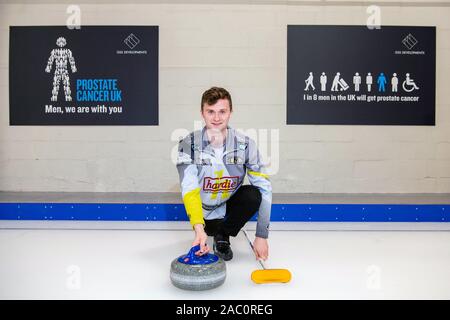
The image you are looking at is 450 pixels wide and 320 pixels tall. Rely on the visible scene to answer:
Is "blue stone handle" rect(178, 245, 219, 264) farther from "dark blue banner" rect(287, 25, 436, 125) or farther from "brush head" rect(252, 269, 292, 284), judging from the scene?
"dark blue banner" rect(287, 25, 436, 125)

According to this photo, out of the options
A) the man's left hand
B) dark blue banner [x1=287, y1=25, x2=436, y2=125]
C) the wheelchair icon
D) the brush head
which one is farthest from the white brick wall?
the brush head

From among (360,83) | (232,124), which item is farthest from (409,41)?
(232,124)

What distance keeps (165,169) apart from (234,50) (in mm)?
1319

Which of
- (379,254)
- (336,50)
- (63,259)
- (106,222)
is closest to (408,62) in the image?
→ (336,50)

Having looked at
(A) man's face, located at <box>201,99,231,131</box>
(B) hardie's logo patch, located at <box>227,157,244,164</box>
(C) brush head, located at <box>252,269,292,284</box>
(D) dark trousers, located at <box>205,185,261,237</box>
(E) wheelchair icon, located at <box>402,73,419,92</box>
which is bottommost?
(C) brush head, located at <box>252,269,292,284</box>

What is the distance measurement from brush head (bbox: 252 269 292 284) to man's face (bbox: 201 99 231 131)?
2.36 ft

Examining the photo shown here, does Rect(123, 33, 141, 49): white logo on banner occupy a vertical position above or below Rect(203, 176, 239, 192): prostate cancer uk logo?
above

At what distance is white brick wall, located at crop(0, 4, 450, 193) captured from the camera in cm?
351

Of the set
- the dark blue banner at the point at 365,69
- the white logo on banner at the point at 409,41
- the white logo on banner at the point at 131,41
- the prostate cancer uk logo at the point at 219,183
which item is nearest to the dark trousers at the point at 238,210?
the prostate cancer uk logo at the point at 219,183

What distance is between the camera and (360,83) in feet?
11.4

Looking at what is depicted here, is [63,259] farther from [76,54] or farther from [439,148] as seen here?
[439,148]

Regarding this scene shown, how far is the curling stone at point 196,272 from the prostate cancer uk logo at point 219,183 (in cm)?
47

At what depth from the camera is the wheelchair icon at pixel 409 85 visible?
3.48 metres
